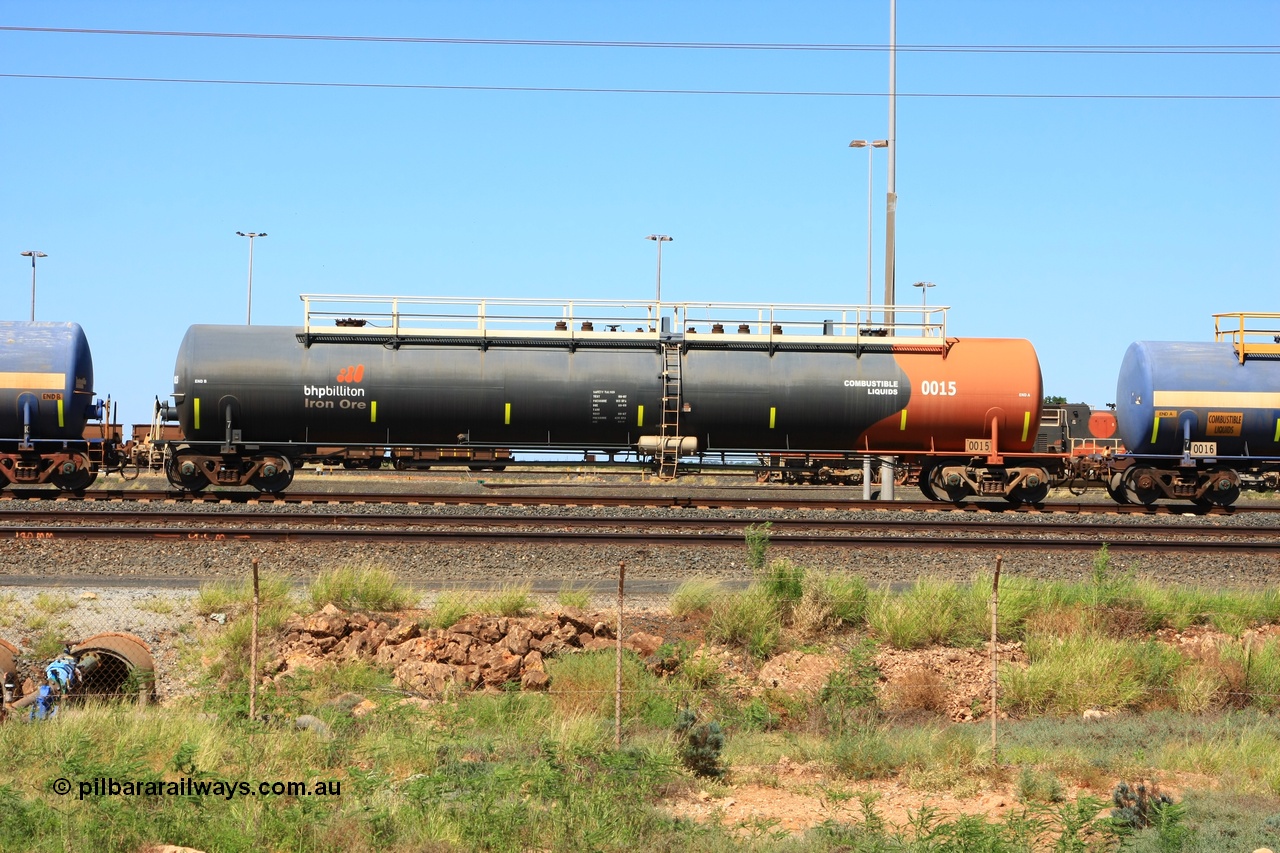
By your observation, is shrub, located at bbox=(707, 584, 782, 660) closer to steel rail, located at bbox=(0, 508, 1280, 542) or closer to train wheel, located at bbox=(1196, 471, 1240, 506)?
steel rail, located at bbox=(0, 508, 1280, 542)

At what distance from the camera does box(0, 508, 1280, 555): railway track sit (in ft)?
52.9

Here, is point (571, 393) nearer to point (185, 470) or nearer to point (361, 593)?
point (185, 470)

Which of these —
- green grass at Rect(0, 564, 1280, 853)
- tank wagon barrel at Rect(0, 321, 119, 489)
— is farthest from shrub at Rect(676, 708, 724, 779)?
tank wagon barrel at Rect(0, 321, 119, 489)

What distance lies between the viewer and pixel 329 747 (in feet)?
27.3

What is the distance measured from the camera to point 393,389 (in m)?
21.4

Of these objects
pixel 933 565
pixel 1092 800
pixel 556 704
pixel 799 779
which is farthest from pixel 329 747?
pixel 933 565

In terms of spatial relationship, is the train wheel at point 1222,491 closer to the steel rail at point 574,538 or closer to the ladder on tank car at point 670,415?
the steel rail at point 574,538

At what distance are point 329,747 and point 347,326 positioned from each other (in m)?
14.7

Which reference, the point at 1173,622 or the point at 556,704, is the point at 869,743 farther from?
the point at 1173,622

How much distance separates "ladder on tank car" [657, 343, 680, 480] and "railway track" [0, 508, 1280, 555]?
8.29 ft

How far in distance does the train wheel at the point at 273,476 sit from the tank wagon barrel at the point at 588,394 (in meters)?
0.04

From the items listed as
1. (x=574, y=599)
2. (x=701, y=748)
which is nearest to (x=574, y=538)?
(x=574, y=599)

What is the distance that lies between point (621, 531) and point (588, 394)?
4.43 metres

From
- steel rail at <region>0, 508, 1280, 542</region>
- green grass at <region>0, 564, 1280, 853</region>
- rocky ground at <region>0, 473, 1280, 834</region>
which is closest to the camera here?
green grass at <region>0, 564, 1280, 853</region>
